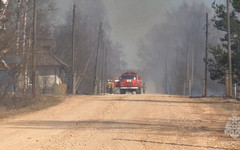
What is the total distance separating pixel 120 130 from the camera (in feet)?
44.8

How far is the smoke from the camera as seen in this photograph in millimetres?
Result: 79619

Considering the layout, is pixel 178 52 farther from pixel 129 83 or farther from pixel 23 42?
pixel 23 42

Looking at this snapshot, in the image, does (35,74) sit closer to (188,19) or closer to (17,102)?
(17,102)

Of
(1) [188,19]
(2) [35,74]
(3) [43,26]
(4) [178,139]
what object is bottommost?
(4) [178,139]

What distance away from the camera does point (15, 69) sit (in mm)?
24672

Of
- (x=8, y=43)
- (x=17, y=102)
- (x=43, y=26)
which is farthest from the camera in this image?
(x=43, y=26)

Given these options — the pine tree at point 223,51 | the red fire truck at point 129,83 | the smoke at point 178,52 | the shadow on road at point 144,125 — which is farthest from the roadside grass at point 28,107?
the smoke at point 178,52

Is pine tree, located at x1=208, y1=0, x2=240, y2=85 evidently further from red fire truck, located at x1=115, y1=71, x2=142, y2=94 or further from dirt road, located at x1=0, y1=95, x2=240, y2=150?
red fire truck, located at x1=115, y1=71, x2=142, y2=94

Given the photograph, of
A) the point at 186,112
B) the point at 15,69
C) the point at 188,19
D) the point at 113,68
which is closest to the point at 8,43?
the point at 15,69

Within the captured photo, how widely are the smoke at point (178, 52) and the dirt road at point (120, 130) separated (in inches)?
1900

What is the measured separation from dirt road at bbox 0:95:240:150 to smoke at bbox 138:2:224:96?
4826 cm

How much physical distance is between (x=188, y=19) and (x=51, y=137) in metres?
81.7

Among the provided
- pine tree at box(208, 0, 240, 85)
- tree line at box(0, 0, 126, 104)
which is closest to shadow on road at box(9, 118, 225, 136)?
tree line at box(0, 0, 126, 104)

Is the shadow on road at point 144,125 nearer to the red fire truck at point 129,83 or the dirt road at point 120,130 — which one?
the dirt road at point 120,130
